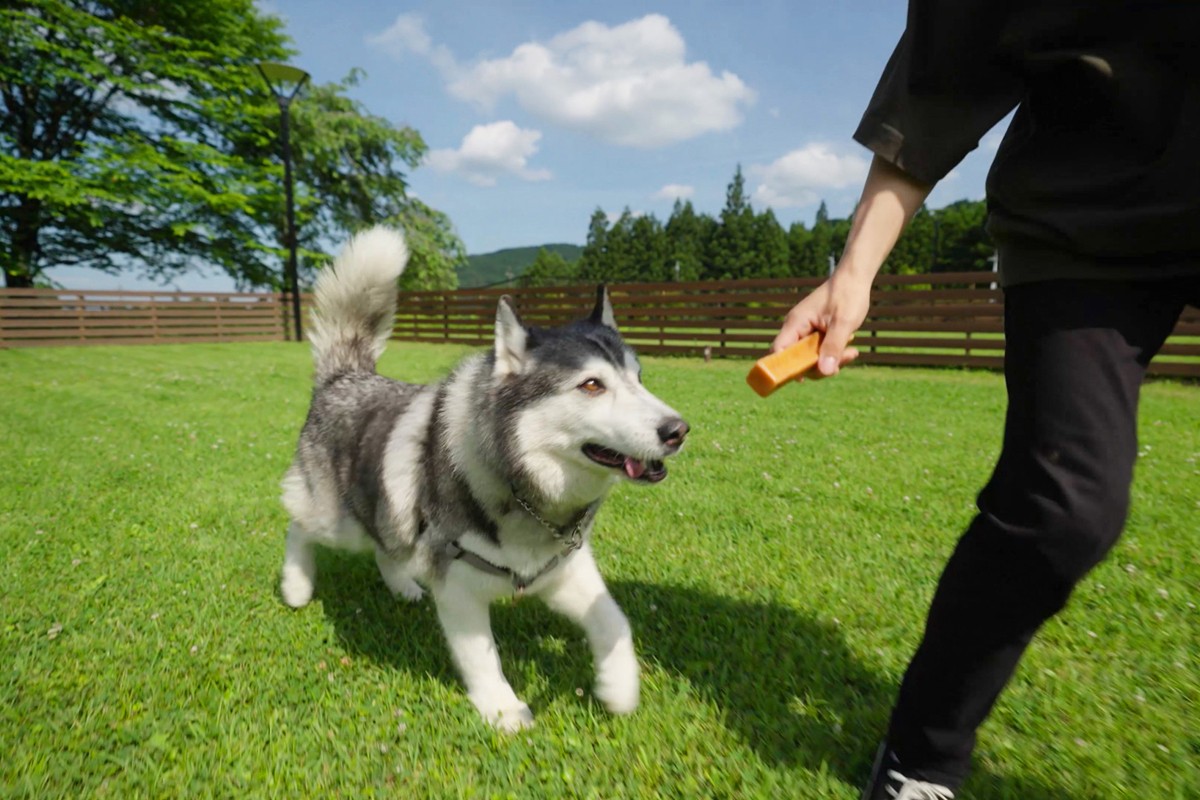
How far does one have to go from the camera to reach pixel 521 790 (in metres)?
2.00

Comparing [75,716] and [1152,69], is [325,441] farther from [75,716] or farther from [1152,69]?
[1152,69]

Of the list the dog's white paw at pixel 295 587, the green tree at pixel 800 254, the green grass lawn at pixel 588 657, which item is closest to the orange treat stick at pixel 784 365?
the green grass lawn at pixel 588 657

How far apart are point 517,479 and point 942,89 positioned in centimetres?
177

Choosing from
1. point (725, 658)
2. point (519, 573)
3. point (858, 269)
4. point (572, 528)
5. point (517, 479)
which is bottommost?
point (725, 658)

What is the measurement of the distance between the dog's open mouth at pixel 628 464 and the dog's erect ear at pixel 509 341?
48 centimetres

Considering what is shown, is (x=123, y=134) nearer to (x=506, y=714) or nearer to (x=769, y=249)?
(x=506, y=714)

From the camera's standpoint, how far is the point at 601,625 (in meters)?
2.47

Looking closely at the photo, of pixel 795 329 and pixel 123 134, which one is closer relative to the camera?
pixel 795 329

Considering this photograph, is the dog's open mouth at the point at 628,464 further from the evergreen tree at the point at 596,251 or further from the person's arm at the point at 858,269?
the evergreen tree at the point at 596,251

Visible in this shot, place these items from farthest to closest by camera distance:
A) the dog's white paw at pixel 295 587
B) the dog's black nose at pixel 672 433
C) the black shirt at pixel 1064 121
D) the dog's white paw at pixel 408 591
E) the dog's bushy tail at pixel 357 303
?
1. the dog's bushy tail at pixel 357 303
2. the dog's white paw at pixel 408 591
3. the dog's white paw at pixel 295 587
4. the dog's black nose at pixel 672 433
5. the black shirt at pixel 1064 121

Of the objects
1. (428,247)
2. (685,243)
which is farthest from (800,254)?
(428,247)

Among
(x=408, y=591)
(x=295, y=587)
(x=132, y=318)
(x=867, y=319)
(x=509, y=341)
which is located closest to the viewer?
(x=509, y=341)

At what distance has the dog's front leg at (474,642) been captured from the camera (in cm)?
243

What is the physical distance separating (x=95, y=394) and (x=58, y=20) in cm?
1778
